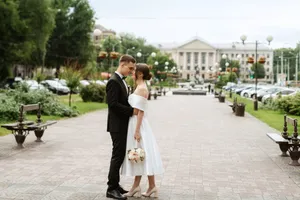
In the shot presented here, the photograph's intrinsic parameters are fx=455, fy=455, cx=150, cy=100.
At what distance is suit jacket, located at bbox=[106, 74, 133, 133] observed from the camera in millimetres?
5758

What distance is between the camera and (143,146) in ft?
19.0

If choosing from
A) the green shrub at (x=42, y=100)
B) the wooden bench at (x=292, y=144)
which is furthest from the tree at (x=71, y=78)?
the wooden bench at (x=292, y=144)

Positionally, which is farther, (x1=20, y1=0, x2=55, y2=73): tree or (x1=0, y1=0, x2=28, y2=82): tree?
(x1=20, y1=0, x2=55, y2=73): tree

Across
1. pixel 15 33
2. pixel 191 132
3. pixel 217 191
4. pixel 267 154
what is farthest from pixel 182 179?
pixel 15 33

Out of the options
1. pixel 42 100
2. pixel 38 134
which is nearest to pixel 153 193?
pixel 38 134

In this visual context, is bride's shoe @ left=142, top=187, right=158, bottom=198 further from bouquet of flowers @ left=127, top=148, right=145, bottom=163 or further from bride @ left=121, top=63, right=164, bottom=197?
bouquet of flowers @ left=127, top=148, right=145, bottom=163

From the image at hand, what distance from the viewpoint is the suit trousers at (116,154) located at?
585cm

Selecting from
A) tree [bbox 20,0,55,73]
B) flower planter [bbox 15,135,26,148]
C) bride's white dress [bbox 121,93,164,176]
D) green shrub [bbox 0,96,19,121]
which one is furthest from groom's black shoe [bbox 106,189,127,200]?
tree [bbox 20,0,55,73]

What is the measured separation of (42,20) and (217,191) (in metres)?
38.6

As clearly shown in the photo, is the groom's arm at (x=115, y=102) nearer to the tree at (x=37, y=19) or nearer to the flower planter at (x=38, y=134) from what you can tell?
the flower planter at (x=38, y=134)

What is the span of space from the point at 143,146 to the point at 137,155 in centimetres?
16

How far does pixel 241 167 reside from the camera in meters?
8.41

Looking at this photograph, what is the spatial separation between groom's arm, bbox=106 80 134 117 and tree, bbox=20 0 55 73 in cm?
3673

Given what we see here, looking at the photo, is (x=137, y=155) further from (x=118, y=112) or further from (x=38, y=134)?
(x=38, y=134)
